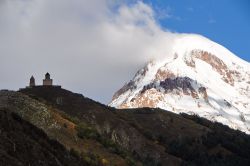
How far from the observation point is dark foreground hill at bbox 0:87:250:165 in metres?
80.7

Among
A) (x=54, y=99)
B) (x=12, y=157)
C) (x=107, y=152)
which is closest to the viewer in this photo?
Result: (x=12, y=157)

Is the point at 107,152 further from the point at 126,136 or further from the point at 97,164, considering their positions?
the point at 126,136

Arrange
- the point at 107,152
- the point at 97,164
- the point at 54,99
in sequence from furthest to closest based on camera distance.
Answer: the point at 54,99 < the point at 107,152 < the point at 97,164

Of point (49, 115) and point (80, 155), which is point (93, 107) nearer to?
point (49, 115)

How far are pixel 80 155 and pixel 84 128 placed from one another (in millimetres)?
17291

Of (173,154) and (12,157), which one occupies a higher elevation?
(173,154)

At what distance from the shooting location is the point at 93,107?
178750mm

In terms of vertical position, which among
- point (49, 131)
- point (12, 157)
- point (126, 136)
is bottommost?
point (12, 157)

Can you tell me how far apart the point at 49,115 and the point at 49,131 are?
6102 millimetres

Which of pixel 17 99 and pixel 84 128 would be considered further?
pixel 84 128

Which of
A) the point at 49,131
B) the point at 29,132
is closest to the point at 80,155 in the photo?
the point at 49,131

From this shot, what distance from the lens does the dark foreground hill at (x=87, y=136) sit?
265 ft

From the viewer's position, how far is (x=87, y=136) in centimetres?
10400

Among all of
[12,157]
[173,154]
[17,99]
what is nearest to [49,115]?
[17,99]
